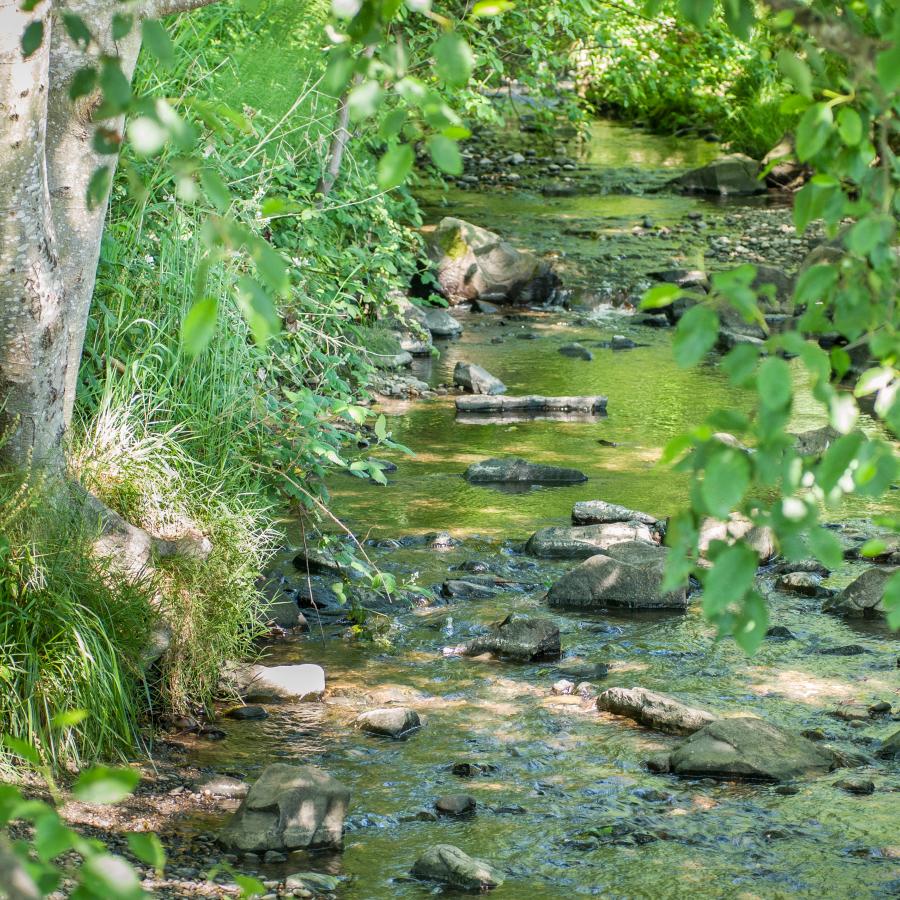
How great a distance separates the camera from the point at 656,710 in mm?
4594

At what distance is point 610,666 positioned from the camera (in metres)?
5.14

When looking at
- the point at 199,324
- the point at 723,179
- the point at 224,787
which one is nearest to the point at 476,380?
the point at 224,787

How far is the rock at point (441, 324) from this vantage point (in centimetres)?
1110

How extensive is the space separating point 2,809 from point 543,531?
514 cm

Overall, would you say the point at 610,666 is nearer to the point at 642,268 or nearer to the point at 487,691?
the point at 487,691

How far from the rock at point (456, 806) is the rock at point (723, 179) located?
15205 millimetres

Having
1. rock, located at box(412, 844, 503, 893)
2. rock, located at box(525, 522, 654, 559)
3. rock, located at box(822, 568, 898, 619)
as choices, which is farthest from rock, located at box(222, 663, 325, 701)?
rock, located at box(822, 568, 898, 619)

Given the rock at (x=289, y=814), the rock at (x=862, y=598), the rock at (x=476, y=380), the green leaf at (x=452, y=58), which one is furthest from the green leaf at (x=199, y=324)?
the rock at (x=476, y=380)

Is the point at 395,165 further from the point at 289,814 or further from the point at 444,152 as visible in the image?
the point at 289,814

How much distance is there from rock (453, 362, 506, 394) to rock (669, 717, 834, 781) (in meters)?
5.11


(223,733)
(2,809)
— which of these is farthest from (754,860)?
(2,809)

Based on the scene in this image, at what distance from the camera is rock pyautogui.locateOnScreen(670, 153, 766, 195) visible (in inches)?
706

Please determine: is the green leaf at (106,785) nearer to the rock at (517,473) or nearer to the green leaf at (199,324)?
the green leaf at (199,324)

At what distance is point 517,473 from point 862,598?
2.47 metres
